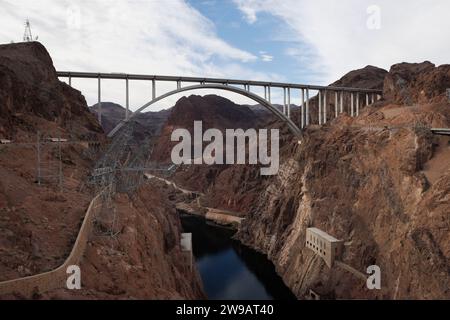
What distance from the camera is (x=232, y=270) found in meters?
39.8

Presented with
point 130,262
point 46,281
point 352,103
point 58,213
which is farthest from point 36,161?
point 352,103

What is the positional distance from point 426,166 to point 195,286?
19802mm

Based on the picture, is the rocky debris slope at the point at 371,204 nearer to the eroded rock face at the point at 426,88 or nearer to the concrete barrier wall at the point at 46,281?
the eroded rock face at the point at 426,88

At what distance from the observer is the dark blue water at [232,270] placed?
3319 centimetres

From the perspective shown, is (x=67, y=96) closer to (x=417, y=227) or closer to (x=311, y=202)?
(x=311, y=202)

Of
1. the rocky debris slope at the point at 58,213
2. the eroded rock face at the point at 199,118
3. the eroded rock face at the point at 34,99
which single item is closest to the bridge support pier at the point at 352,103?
the rocky debris slope at the point at 58,213

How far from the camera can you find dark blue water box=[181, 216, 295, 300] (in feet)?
109

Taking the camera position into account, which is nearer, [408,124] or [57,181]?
[57,181]

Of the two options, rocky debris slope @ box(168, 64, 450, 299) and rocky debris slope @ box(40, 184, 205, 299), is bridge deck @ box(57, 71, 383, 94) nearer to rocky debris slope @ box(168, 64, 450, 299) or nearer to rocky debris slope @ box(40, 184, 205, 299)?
rocky debris slope @ box(168, 64, 450, 299)

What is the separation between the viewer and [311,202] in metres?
38.5

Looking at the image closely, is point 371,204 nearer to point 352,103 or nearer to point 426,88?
point 426,88

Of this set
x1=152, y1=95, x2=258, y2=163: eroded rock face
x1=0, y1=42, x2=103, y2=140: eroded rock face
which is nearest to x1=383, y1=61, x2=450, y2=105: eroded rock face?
x1=0, y1=42, x2=103, y2=140: eroded rock face
